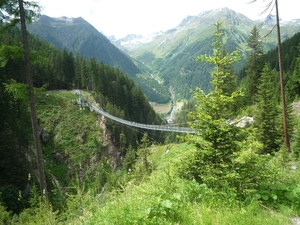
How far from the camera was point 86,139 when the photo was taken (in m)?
52.3

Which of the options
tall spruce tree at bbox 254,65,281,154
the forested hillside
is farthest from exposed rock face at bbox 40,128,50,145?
tall spruce tree at bbox 254,65,281,154

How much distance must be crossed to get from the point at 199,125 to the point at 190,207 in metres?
2.92

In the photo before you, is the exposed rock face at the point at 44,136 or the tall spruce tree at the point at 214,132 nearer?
the tall spruce tree at the point at 214,132

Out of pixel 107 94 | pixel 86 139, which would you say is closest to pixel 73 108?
pixel 86 139

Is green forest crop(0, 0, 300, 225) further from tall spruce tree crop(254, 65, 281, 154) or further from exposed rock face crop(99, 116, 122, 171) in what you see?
exposed rock face crop(99, 116, 122, 171)

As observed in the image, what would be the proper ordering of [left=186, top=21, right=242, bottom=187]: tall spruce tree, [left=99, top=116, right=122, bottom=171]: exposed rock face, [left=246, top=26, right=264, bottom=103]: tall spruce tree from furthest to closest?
[left=99, top=116, right=122, bottom=171]: exposed rock face, [left=246, top=26, right=264, bottom=103]: tall spruce tree, [left=186, top=21, right=242, bottom=187]: tall spruce tree

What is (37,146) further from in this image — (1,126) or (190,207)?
(1,126)

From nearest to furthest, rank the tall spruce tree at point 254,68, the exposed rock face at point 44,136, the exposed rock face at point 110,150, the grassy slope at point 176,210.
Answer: the grassy slope at point 176,210 → the tall spruce tree at point 254,68 → the exposed rock face at point 44,136 → the exposed rock face at point 110,150

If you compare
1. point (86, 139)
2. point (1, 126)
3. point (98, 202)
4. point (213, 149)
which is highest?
point (213, 149)

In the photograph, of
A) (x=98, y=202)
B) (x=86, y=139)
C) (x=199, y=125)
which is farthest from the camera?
(x=86, y=139)

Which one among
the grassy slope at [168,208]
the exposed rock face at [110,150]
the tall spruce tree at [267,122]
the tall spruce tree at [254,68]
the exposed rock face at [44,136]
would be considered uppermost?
the tall spruce tree at [254,68]

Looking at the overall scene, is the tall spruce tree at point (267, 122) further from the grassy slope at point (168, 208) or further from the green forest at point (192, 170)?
the grassy slope at point (168, 208)

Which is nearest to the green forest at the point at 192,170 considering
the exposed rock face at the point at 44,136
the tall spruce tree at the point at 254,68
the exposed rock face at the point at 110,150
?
the exposed rock face at the point at 44,136

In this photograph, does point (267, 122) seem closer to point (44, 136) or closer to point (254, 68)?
point (254, 68)
